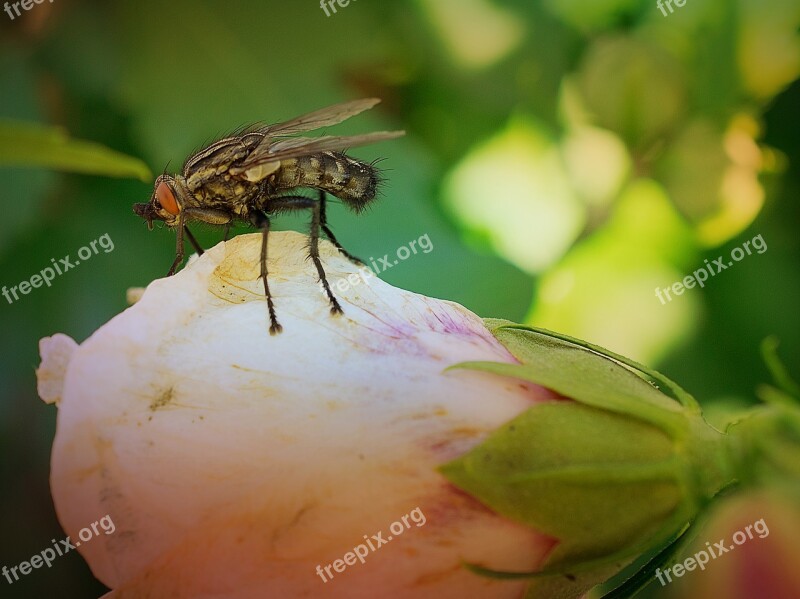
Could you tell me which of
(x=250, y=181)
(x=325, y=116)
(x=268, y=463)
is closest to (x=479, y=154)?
(x=325, y=116)

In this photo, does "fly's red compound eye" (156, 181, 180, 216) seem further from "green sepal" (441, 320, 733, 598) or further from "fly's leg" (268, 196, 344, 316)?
"green sepal" (441, 320, 733, 598)

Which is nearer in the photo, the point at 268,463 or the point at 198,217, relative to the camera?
the point at 268,463

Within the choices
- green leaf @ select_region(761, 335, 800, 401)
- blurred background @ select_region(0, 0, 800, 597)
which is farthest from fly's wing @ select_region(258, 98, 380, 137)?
green leaf @ select_region(761, 335, 800, 401)

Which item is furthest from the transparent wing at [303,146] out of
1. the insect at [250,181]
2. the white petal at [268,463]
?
the white petal at [268,463]

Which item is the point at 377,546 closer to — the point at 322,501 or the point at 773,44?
the point at 322,501

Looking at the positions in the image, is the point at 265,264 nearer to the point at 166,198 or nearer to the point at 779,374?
the point at 166,198

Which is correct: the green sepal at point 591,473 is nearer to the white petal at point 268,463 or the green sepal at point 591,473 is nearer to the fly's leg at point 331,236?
the white petal at point 268,463
